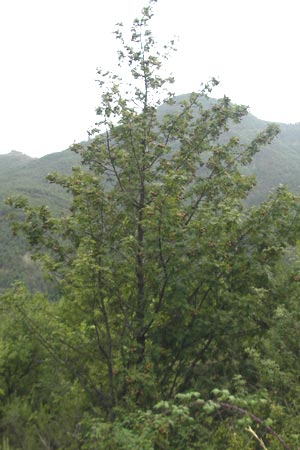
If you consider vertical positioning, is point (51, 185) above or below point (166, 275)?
below

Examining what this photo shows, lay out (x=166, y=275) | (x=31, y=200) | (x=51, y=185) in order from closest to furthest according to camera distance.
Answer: (x=166, y=275) < (x=31, y=200) < (x=51, y=185)

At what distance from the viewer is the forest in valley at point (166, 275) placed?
5.00 m

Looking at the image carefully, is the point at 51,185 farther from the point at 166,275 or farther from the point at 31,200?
the point at 166,275

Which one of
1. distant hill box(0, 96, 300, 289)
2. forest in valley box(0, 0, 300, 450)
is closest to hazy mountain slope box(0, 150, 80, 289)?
distant hill box(0, 96, 300, 289)

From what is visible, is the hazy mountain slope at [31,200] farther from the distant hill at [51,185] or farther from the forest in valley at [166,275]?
the forest in valley at [166,275]

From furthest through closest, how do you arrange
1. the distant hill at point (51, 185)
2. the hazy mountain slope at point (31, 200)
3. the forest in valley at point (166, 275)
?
the distant hill at point (51, 185), the hazy mountain slope at point (31, 200), the forest in valley at point (166, 275)

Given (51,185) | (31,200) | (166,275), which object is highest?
(166,275)

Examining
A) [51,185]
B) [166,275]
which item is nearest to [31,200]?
[51,185]

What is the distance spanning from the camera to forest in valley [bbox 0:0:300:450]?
4996 millimetres

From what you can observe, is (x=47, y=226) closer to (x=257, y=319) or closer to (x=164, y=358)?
(x=164, y=358)

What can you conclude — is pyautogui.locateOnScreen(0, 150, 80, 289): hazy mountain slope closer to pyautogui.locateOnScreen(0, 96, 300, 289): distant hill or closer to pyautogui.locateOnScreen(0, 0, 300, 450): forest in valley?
pyautogui.locateOnScreen(0, 96, 300, 289): distant hill

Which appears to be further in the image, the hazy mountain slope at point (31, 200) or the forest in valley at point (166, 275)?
the hazy mountain slope at point (31, 200)

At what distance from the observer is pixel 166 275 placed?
507 cm

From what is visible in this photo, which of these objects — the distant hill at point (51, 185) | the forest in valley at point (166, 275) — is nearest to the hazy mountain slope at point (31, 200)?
the distant hill at point (51, 185)
